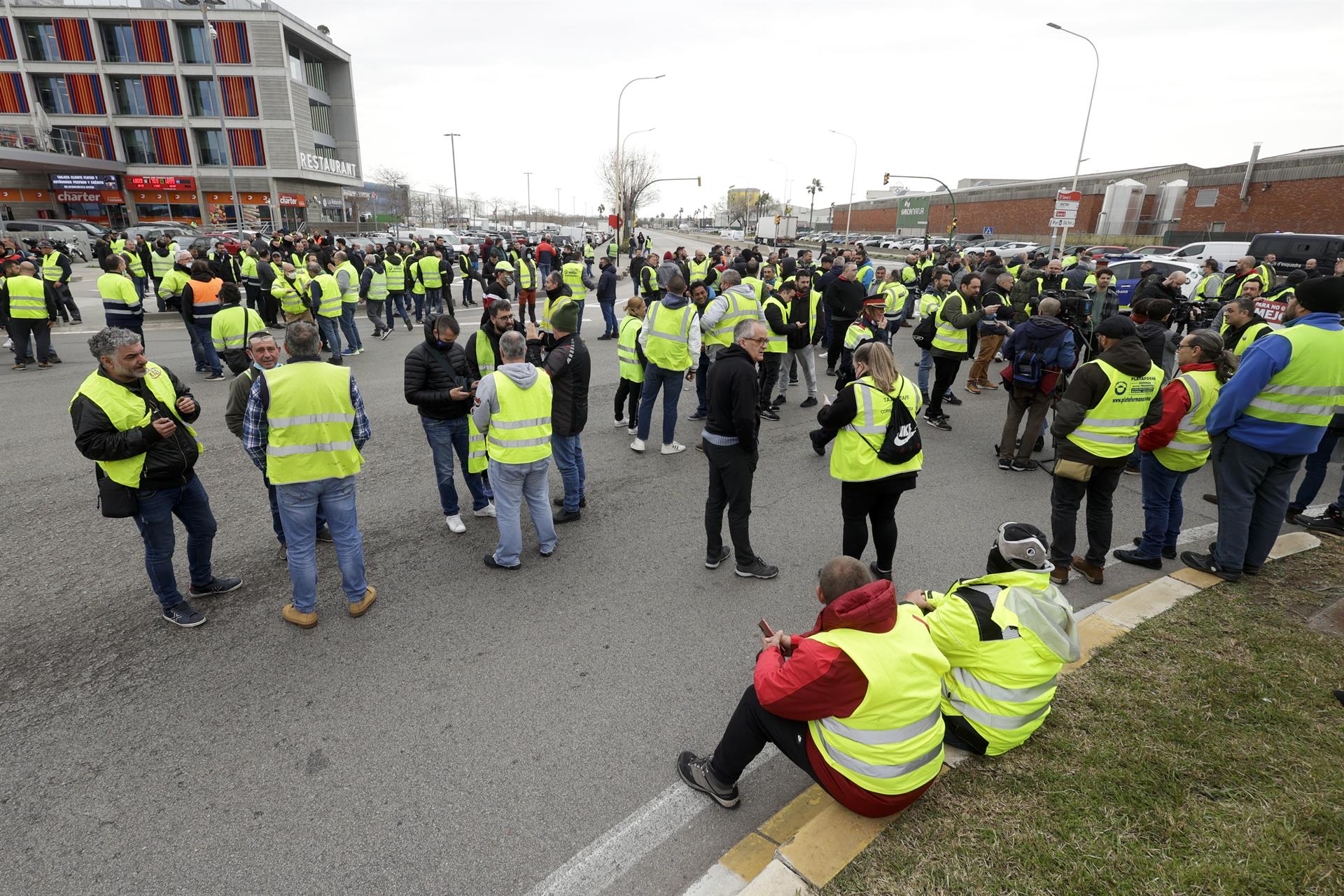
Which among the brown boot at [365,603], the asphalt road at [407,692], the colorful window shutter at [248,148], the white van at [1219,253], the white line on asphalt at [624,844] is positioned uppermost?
the colorful window shutter at [248,148]

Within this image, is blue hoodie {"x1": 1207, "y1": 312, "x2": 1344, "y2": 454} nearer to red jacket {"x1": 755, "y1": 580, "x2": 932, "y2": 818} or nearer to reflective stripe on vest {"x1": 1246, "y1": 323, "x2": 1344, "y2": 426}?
reflective stripe on vest {"x1": 1246, "y1": 323, "x2": 1344, "y2": 426}

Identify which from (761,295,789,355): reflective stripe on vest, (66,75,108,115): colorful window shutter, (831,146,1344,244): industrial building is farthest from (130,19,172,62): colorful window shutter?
(761,295,789,355): reflective stripe on vest

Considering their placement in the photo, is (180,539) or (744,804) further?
(180,539)

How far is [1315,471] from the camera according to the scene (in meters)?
6.18

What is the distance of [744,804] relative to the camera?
10.4 feet

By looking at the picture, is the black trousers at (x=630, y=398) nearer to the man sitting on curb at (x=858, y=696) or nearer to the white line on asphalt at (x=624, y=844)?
the white line on asphalt at (x=624, y=844)

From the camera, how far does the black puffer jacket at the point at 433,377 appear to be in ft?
17.4

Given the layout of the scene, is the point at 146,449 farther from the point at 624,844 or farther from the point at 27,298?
the point at 27,298

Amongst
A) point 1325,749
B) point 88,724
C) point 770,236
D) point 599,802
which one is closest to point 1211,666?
point 1325,749

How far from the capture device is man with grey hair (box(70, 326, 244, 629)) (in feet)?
12.6

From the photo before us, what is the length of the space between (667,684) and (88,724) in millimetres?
3109

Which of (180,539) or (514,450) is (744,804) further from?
(180,539)

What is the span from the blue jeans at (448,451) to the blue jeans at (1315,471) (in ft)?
25.1

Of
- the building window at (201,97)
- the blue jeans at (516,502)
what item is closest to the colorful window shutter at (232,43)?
the building window at (201,97)
